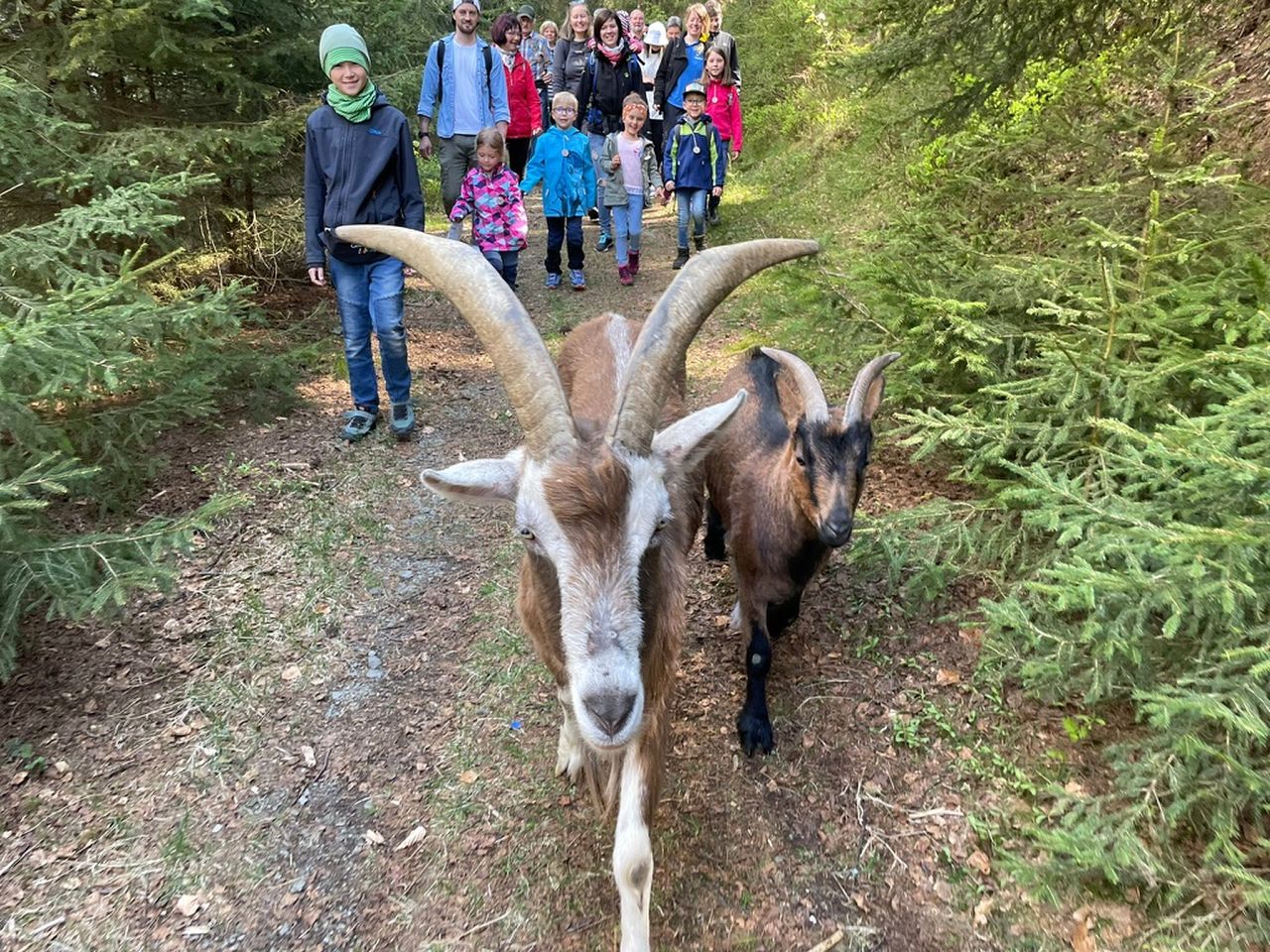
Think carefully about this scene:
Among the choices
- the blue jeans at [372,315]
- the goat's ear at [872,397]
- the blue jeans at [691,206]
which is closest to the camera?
the goat's ear at [872,397]

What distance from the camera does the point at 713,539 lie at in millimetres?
5512

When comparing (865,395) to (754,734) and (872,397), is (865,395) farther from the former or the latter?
(754,734)

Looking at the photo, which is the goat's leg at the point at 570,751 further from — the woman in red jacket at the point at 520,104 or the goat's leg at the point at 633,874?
the woman in red jacket at the point at 520,104

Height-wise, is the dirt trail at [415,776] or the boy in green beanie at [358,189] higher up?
the boy in green beanie at [358,189]

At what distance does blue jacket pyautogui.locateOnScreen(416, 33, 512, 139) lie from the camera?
27.5 ft

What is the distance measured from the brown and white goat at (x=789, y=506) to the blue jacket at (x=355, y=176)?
3496 millimetres

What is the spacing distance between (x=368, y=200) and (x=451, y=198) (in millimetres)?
Answer: 3680

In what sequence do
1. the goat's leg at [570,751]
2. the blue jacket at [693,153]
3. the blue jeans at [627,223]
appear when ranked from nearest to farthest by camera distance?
the goat's leg at [570,751]
the blue jacket at [693,153]
the blue jeans at [627,223]

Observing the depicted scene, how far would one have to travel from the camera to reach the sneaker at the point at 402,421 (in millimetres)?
6582

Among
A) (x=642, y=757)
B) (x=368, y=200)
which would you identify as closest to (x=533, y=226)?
(x=368, y=200)

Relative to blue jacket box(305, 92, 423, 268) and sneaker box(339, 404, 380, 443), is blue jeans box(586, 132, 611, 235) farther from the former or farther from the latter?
sneaker box(339, 404, 380, 443)

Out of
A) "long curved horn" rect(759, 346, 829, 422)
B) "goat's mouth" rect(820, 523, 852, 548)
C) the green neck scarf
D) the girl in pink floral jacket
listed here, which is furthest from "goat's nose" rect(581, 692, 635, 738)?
the girl in pink floral jacket

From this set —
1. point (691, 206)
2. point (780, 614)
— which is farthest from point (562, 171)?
point (780, 614)

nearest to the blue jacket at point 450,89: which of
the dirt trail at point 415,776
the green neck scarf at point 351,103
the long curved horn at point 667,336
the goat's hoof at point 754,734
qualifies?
the green neck scarf at point 351,103
